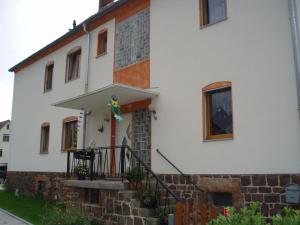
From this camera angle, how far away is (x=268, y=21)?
841 centimetres

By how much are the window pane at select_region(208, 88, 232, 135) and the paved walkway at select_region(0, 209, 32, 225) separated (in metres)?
5.88

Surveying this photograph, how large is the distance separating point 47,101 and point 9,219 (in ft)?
22.7

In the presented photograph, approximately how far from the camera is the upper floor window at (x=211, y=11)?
9.79 meters

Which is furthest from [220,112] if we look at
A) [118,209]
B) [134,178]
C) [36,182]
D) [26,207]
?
[36,182]

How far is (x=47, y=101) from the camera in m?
17.0

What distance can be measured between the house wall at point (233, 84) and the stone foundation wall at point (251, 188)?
173mm

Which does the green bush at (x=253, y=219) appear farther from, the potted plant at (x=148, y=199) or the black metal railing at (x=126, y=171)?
the potted plant at (x=148, y=199)

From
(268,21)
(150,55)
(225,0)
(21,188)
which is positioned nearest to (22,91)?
(21,188)

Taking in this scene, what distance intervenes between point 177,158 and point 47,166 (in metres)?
8.04

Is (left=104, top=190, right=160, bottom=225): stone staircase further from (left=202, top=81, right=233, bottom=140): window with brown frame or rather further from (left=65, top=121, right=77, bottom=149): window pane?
(left=65, top=121, right=77, bottom=149): window pane

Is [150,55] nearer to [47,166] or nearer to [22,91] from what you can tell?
[47,166]

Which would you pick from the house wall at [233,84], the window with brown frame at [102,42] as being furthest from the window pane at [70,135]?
the house wall at [233,84]

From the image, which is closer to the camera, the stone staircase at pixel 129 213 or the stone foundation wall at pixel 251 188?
the stone foundation wall at pixel 251 188

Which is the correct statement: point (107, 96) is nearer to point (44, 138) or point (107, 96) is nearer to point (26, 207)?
point (26, 207)
